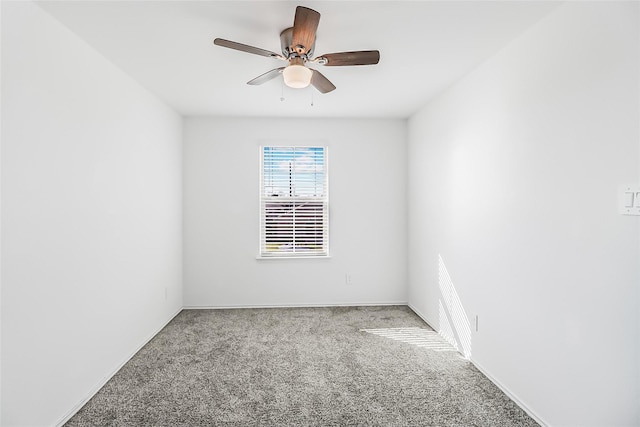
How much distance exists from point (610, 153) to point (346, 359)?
2316mm

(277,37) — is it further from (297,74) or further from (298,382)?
(298,382)

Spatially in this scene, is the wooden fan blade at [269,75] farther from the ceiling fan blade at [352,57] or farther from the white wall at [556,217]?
the white wall at [556,217]

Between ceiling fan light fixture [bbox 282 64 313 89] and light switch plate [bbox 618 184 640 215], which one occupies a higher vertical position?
ceiling fan light fixture [bbox 282 64 313 89]

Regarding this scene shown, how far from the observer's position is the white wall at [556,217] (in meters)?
1.64

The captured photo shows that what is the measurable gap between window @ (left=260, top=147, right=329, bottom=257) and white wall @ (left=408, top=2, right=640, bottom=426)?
192 centimetres

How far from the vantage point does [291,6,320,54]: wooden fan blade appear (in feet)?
5.93

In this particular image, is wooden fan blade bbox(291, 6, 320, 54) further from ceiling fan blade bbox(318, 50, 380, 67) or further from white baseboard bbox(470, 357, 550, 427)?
white baseboard bbox(470, 357, 550, 427)

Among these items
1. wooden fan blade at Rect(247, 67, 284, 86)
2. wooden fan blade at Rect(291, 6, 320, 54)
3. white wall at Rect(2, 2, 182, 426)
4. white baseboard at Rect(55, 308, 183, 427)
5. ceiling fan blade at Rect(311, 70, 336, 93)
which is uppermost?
wooden fan blade at Rect(291, 6, 320, 54)

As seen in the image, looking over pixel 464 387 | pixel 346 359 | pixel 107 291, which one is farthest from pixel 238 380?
pixel 464 387

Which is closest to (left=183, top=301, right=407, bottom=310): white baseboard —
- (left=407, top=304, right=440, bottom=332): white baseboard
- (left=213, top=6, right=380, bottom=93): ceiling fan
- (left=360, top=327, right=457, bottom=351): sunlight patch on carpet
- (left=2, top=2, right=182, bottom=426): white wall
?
(left=407, top=304, right=440, bottom=332): white baseboard

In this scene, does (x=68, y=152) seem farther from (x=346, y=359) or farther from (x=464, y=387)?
(x=464, y=387)

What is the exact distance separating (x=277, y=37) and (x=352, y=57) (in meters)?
0.53

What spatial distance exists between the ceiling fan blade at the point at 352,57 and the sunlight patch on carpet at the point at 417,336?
8.26ft

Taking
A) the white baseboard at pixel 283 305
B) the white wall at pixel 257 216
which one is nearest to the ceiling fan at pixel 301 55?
the white wall at pixel 257 216
